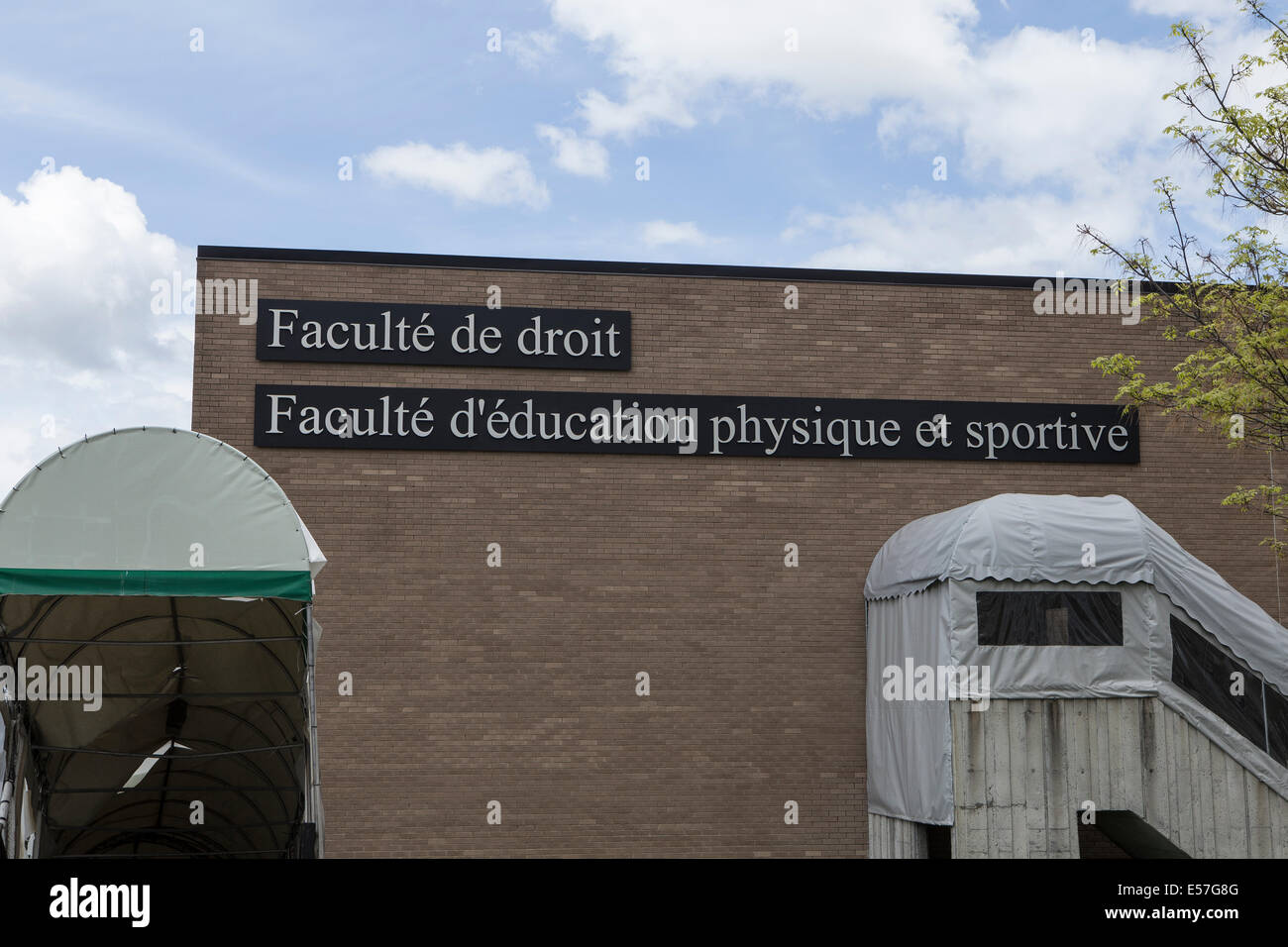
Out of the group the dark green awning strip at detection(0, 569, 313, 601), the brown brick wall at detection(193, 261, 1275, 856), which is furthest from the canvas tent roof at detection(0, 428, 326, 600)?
the brown brick wall at detection(193, 261, 1275, 856)

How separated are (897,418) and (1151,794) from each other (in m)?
5.54

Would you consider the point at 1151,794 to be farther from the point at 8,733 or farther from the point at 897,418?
the point at 8,733

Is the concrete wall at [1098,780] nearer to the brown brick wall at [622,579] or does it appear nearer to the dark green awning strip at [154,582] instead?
the brown brick wall at [622,579]

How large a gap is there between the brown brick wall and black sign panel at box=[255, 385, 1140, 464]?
0.53 ft

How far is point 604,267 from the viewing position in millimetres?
15867

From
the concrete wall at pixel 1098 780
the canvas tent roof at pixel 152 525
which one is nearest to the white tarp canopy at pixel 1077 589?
the concrete wall at pixel 1098 780

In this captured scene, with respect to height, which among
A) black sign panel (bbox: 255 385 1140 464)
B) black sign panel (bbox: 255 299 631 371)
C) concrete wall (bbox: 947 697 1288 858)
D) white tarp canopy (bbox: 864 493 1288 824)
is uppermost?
black sign panel (bbox: 255 299 631 371)

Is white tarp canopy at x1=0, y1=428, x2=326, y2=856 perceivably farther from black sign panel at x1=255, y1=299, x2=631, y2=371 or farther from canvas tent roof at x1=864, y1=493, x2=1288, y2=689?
canvas tent roof at x1=864, y1=493, x2=1288, y2=689

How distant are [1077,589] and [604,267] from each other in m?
6.87

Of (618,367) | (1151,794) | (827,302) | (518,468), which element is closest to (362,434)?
(518,468)

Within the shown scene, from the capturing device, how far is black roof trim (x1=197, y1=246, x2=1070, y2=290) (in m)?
15.3

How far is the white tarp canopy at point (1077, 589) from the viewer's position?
1248cm

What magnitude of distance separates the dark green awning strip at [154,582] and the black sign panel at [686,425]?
641cm

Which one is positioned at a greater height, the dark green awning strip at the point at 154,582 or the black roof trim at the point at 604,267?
the black roof trim at the point at 604,267
